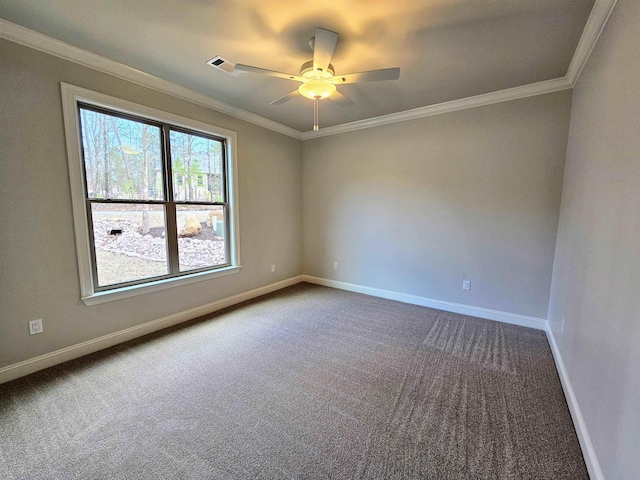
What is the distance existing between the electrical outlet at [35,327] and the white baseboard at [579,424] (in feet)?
12.4

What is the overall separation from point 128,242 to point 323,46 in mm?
2597

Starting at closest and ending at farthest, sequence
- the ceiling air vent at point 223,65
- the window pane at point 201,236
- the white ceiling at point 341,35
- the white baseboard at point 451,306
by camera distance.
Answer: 1. the white ceiling at point 341,35
2. the ceiling air vent at point 223,65
3. the white baseboard at point 451,306
4. the window pane at point 201,236

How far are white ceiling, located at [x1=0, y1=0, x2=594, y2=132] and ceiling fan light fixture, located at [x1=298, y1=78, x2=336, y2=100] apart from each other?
0.33 m

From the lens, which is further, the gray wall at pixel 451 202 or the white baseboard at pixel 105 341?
the gray wall at pixel 451 202

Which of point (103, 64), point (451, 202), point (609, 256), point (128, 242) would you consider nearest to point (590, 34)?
point (609, 256)

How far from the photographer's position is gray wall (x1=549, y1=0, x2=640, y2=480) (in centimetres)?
112

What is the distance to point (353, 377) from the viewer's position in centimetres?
215

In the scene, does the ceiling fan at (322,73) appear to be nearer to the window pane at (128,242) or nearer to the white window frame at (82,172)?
the white window frame at (82,172)

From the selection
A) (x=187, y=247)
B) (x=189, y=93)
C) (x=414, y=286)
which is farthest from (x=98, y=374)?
(x=414, y=286)

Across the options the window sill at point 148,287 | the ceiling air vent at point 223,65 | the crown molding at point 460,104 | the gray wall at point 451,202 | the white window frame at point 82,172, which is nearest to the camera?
the white window frame at point 82,172

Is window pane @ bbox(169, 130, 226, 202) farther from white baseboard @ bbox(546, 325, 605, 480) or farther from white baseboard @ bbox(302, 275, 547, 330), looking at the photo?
white baseboard @ bbox(546, 325, 605, 480)

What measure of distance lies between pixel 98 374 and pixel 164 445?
1.13m

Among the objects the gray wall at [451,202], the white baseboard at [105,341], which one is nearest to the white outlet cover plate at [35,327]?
the white baseboard at [105,341]

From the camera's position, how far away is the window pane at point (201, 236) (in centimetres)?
323
